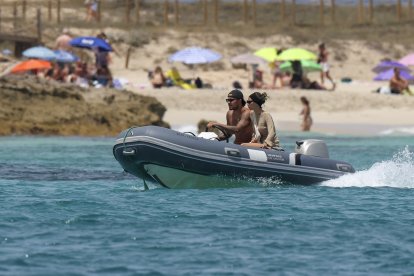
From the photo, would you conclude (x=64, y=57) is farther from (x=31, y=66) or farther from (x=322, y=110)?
(x=322, y=110)

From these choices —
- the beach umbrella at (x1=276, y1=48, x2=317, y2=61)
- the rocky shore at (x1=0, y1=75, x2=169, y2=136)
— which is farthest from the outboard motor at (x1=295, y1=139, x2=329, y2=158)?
the beach umbrella at (x1=276, y1=48, x2=317, y2=61)

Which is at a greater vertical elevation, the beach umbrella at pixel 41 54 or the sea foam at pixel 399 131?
the beach umbrella at pixel 41 54

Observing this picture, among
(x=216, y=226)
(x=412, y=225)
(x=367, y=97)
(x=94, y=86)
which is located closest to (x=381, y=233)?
(x=412, y=225)

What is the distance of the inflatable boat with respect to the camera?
50.9 feet

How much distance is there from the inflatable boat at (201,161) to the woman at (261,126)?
0.63 ft

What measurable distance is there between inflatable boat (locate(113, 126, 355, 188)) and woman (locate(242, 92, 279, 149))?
19 cm

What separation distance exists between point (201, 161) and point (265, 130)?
3.69 ft

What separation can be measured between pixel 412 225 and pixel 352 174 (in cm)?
391

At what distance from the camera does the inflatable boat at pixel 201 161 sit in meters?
15.5

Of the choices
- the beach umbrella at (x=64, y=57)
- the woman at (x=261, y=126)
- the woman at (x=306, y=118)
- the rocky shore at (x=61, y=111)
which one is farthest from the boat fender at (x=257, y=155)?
the beach umbrella at (x=64, y=57)

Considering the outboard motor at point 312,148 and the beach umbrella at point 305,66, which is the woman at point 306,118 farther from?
the outboard motor at point 312,148

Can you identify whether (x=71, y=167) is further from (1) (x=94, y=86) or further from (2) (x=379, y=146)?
(1) (x=94, y=86)

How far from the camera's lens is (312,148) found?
16.8m

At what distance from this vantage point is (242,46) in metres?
49.4
